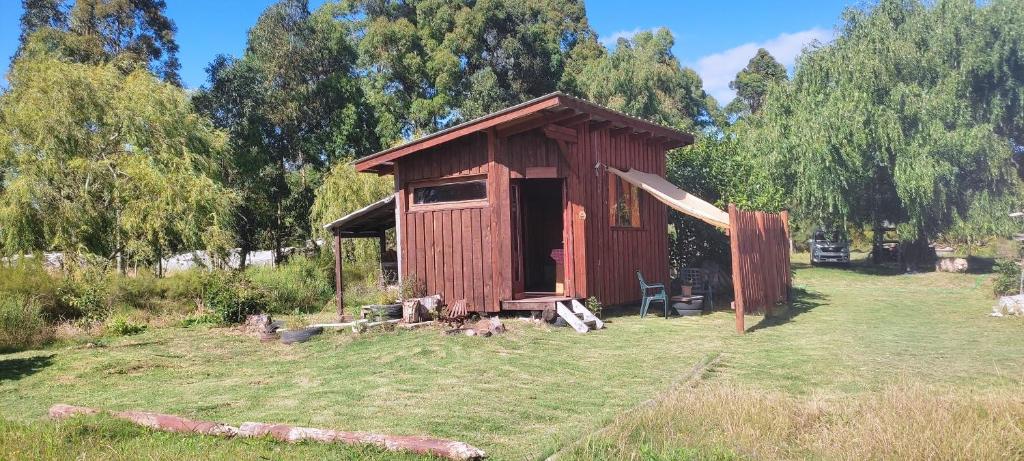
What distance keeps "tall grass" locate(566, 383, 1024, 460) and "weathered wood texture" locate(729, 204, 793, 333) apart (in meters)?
5.45

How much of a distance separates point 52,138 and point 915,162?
23.9m

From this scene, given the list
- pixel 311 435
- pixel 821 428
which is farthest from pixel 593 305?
pixel 311 435

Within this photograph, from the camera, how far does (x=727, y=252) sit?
16969 millimetres

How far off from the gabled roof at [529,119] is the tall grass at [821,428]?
6628 mm

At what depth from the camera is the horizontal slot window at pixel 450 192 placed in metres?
12.2

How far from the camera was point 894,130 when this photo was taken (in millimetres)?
20750

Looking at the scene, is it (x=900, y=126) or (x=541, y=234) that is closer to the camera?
(x=541, y=234)

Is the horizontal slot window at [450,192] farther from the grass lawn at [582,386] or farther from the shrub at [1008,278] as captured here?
the shrub at [1008,278]

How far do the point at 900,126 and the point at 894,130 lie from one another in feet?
1.08

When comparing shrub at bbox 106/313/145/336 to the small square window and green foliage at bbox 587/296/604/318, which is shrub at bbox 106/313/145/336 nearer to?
green foliage at bbox 587/296/604/318

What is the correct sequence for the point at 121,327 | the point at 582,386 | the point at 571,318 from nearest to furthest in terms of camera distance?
the point at 582,386 → the point at 571,318 → the point at 121,327

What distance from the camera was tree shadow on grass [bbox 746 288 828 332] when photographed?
11.4m

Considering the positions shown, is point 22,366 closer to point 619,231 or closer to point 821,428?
point 619,231

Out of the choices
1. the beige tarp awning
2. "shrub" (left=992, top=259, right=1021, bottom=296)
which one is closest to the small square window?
the beige tarp awning
